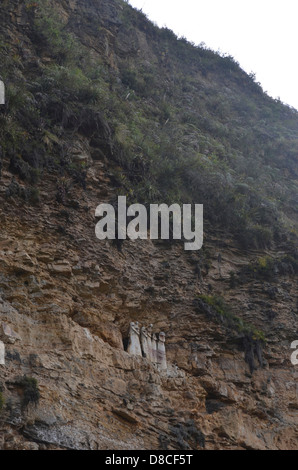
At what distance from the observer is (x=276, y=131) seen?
3212cm

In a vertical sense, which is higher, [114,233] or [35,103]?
[35,103]

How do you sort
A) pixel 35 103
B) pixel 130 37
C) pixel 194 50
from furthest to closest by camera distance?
pixel 194 50 → pixel 130 37 → pixel 35 103

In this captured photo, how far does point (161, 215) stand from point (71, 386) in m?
6.97

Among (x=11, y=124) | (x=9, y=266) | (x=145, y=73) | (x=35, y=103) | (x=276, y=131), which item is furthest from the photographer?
(x=276, y=131)

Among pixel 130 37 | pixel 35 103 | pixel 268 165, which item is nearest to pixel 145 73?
pixel 130 37

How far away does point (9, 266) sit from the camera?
442 inches

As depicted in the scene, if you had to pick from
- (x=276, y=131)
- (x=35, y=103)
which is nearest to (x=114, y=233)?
(x=35, y=103)

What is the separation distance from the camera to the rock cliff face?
1010 centimetres

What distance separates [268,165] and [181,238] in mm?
13425

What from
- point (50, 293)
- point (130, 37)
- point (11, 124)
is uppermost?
point (130, 37)

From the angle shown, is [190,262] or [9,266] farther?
[190,262]

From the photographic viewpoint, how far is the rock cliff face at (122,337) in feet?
33.1

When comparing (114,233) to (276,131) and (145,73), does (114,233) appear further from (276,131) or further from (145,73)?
(276,131)

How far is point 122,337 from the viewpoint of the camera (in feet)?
42.9
